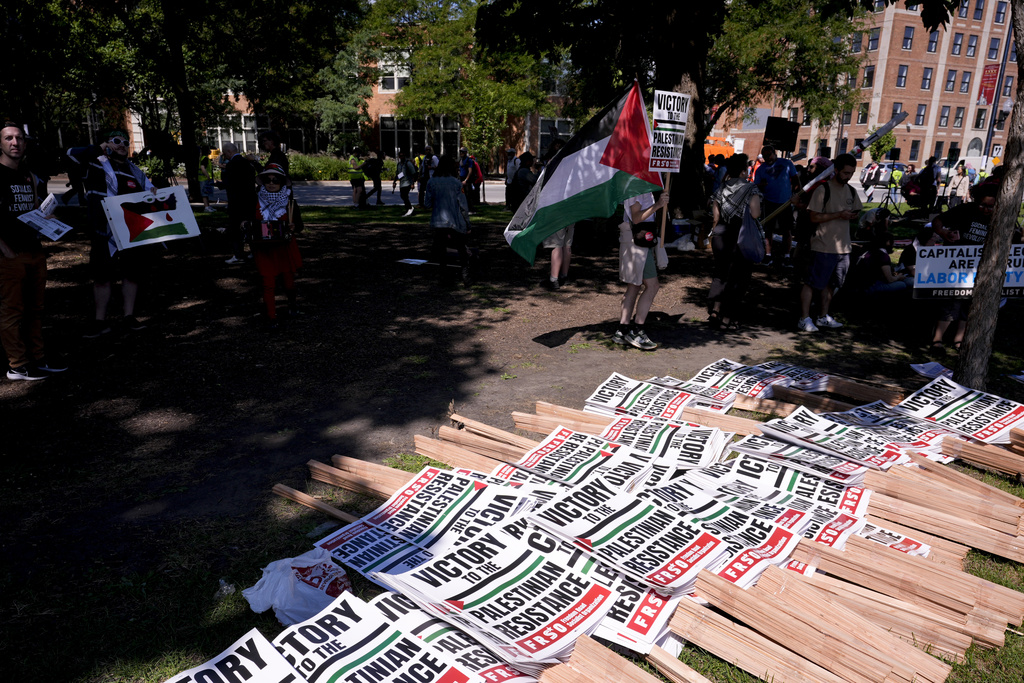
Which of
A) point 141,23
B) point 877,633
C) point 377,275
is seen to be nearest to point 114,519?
point 877,633

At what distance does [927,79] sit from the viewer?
2446 inches

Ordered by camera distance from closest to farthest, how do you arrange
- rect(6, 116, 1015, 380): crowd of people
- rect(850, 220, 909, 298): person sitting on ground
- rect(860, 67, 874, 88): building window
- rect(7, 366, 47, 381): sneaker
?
rect(6, 116, 1015, 380): crowd of people
rect(7, 366, 47, 381): sneaker
rect(850, 220, 909, 298): person sitting on ground
rect(860, 67, 874, 88): building window

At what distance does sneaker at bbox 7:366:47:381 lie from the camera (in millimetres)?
6102

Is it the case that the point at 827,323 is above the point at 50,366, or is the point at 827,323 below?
above

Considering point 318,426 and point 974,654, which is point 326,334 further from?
point 974,654

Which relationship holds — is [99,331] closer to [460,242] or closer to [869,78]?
[460,242]

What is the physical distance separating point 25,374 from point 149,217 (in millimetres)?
1998

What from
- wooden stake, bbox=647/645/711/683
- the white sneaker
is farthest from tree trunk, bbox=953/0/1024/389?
wooden stake, bbox=647/645/711/683

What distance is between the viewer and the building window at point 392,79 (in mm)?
46625

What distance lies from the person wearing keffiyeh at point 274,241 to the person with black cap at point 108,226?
46.9 inches

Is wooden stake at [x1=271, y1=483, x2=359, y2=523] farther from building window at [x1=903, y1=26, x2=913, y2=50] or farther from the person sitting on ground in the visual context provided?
building window at [x1=903, y1=26, x2=913, y2=50]

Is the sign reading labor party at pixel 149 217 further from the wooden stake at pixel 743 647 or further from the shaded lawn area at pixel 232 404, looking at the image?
the wooden stake at pixel 743 647

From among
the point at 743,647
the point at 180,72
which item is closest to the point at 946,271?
the point at 743,647

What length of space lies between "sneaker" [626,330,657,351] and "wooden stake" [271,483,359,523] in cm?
430
